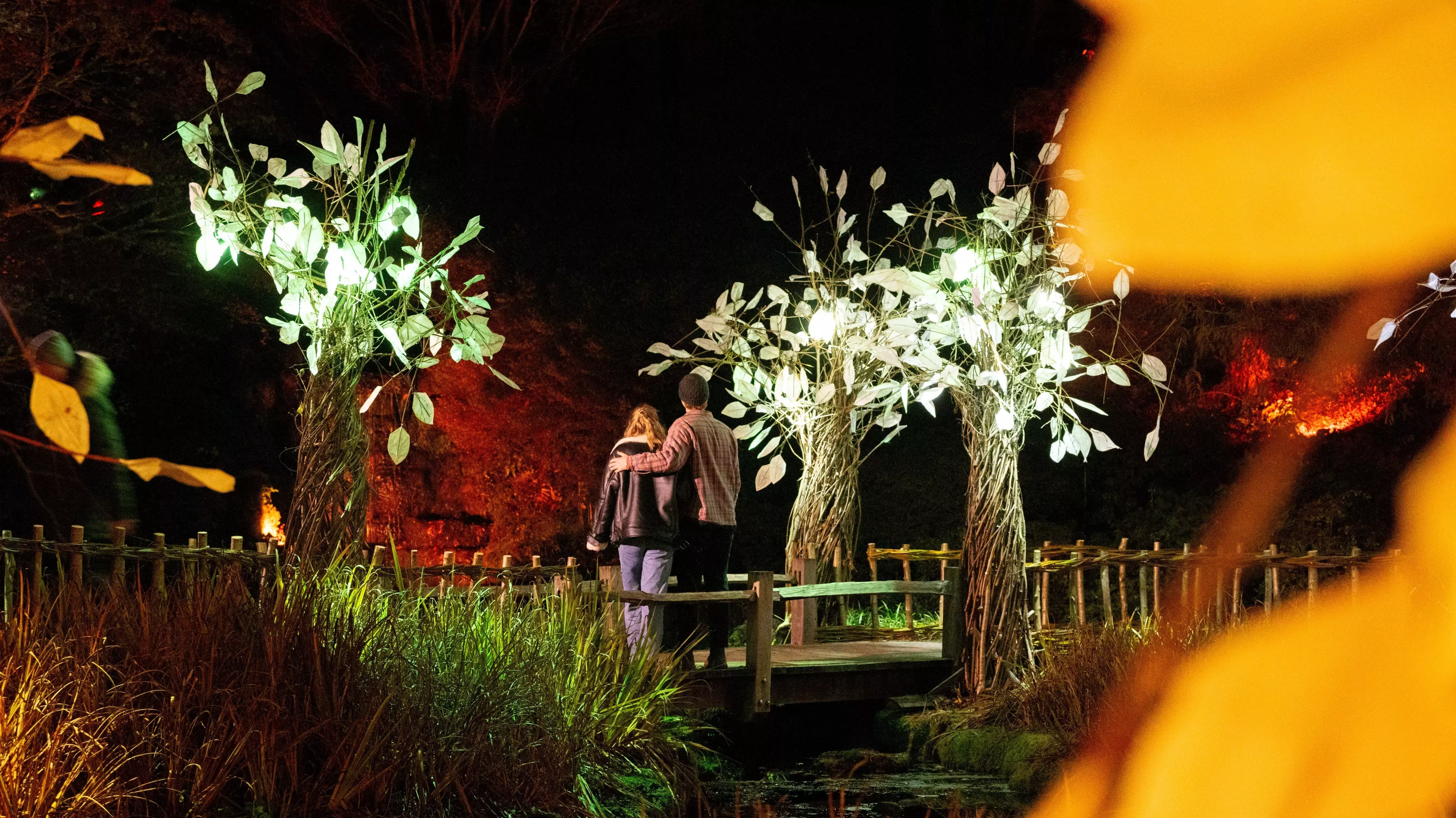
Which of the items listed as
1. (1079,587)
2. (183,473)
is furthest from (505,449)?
(183,473)

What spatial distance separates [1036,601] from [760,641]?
5.69 metres

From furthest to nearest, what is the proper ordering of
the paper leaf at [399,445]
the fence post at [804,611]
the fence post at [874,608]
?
1. the fence post at [874,608]
2. the fence post at [804,611]
3. the paper leaf at [399,445]

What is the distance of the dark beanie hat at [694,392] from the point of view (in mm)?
7777

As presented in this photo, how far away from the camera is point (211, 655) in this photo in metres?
4.44

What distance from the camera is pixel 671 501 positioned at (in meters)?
7.65

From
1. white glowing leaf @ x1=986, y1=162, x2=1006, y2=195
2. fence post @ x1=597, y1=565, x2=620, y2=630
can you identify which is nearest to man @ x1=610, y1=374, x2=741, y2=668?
fence post @ x1=597, y1=565, x2=620, y2=630

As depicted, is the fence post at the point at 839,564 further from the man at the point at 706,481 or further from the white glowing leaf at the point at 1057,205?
the white glowing leaf at the point at 1057,205

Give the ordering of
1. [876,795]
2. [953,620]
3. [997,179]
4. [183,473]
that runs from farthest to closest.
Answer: [953,620], [997,179], [876,795], [183,473]

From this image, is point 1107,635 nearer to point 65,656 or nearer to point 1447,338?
point 65,656

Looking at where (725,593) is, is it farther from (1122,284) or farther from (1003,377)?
(1122,284)

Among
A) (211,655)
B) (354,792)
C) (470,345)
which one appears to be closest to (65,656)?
(211,655)

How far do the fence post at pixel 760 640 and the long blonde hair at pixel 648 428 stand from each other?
1043mm

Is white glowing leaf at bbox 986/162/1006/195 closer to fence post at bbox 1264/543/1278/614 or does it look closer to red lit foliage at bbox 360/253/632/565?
fence post at bbox 1264/543/1278/614

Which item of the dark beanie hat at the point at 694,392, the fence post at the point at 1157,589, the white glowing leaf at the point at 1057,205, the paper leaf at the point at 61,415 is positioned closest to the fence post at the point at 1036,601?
the fence post at the point at 1157,589
